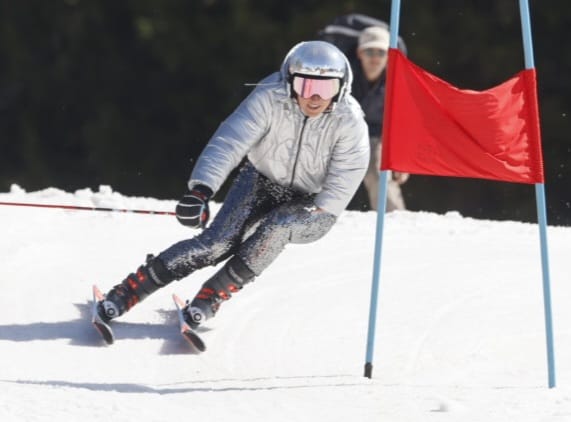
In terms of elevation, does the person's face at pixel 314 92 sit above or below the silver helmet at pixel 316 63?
below

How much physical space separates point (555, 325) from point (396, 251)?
132 cm

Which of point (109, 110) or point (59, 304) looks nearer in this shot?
point (59, 304)

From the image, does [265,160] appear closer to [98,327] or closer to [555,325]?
[98,327]

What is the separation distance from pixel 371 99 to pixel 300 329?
10.7 feet

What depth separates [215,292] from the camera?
5641 mm

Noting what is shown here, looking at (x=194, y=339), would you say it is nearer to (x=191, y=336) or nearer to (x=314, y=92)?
(x=191, y=336)

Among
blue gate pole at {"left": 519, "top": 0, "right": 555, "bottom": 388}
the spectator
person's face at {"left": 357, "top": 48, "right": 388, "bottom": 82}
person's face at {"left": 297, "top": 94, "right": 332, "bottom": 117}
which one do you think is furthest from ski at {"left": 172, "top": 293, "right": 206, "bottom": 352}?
person's face at {"left": 357, "top": 48, "right": 388, "bottom": 82}

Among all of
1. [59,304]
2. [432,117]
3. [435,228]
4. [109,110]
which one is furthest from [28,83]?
[432,117]

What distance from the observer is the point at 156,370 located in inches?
209

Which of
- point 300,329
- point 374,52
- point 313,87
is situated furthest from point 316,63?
point 374,52

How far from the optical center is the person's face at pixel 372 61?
8930 millimetres

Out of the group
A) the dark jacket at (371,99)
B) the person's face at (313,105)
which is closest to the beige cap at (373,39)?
the dark jacket at (371,99)

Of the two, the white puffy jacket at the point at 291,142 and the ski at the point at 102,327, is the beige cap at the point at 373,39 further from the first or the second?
the ski at the point at 102,327

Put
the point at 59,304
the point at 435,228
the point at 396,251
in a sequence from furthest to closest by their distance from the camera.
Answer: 1. the point at 435,228
2. the point at 396,251
3. the point at 59,304
